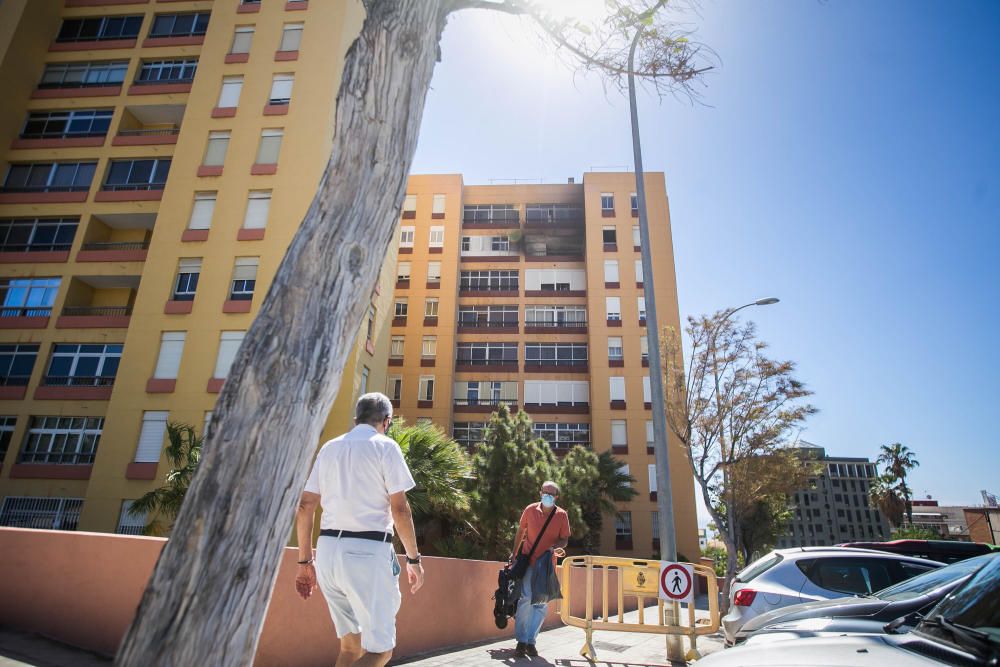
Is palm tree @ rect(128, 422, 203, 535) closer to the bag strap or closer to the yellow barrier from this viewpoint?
the bag strap

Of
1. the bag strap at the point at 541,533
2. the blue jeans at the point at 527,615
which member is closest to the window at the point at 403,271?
the bag strap at the point at 541,533

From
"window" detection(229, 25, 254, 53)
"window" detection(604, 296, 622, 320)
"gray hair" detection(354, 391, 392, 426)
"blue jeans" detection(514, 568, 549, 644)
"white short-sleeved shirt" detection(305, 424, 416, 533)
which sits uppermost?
"window" detection(229, 25, 254, 53)

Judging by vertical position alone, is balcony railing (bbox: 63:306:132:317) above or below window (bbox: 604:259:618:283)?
below

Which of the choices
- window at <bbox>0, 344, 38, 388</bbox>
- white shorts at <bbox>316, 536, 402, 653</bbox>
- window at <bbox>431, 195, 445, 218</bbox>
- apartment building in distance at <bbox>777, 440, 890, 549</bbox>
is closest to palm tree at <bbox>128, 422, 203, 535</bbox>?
white shorts at <bbox>316, 536, 402, 653</bbox>

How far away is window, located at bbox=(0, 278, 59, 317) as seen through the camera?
832 inches

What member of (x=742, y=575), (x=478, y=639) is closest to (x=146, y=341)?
(x=478, y=639)

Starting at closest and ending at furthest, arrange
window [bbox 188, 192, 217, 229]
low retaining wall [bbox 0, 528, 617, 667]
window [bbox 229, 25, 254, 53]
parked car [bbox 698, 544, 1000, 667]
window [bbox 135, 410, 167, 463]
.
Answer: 1. parked car [bbox 698, 544, 1000, 667]
2. low retaining wall [bbox 0, 528, 617, 667]
3. window [bbox 135, 410, 167, 463]
4. window [bbox 188, 192, 217, 229]
5. window [bbox 229, 25, 254, 53]

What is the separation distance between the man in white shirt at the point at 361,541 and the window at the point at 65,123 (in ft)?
91.0

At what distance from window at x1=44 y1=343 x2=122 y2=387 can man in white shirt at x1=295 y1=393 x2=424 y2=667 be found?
2136 cm

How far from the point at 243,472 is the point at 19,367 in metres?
25.7

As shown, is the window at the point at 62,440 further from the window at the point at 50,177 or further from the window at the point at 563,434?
the window at the point at 563,434

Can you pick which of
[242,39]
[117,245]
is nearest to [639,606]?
[117,245]

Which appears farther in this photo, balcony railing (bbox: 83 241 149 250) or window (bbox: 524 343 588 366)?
window (bbox: 524 343 588 366)

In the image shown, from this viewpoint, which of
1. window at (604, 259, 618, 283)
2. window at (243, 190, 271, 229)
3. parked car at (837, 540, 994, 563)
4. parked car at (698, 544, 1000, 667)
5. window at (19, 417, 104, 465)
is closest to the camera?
parked car at (698, 544, 1000, 667)
